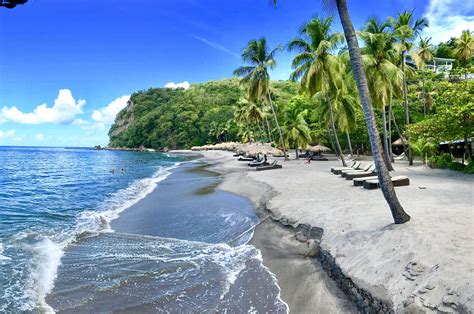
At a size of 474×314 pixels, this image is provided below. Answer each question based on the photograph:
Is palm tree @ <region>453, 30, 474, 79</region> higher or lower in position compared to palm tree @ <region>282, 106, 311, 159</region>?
higher

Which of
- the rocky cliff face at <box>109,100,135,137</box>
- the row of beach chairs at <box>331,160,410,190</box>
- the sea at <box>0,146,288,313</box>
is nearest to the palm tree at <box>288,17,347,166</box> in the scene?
the row of beach chairs at <box>331,160,410,190</box>

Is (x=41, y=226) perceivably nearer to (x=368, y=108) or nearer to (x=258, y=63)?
(x=368, y=108)

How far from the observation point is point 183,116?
384 feet

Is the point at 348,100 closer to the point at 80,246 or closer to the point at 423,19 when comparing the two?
the point at 423,19

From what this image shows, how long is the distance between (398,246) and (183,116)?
373 ft

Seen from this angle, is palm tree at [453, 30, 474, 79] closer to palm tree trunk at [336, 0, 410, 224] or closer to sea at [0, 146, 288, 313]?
sea at [0, 146, 288, 313]

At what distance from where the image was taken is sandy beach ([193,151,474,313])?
5102 mm

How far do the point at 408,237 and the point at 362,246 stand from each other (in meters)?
0.98

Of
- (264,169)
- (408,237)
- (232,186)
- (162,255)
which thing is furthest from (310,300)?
(264,169)

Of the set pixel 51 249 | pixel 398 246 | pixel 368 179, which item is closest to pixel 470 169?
pixel 368 179

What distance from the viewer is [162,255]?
948cm

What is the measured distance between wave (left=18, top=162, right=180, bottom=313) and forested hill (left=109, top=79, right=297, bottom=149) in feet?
245

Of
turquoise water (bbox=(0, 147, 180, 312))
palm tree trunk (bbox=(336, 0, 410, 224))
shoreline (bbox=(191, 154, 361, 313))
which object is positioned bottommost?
turquoise water (bbox=(0, 147, 180, 312))

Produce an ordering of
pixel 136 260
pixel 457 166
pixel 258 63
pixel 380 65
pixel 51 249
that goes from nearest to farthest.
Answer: pixel 136 260, pixel 51 249, pixel 457 166, pixel 380 65, pixel 258 63
